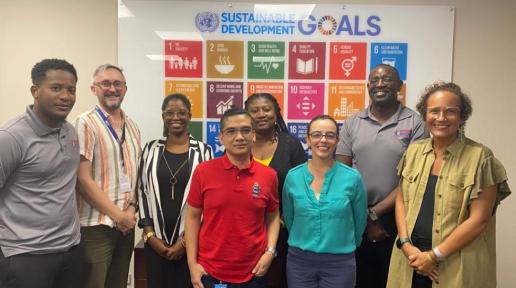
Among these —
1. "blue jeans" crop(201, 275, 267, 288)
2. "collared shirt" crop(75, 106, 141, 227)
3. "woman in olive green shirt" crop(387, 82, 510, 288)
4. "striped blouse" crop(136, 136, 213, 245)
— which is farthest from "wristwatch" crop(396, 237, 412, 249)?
"collared shirt" crop(75, 106, 141, 227)

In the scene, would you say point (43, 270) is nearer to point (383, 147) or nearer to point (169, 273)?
point (169, 273)

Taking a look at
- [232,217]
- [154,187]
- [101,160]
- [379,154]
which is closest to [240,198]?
[232,217]

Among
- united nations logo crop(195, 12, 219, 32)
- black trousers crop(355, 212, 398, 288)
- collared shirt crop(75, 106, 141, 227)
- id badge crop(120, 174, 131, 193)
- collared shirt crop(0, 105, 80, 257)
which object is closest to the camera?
collared shirt crop(0, 105, 80, 257)

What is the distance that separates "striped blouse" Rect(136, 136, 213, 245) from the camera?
216 centimetres

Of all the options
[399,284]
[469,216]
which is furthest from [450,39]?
[399,284]

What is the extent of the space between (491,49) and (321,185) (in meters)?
2.00

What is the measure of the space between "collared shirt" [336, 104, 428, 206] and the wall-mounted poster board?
68cm

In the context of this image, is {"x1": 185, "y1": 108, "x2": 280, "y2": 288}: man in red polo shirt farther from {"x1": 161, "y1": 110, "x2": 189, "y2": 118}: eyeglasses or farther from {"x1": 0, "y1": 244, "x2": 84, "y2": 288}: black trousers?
{"x1": 0, "y1": 244, "x2": 84, "y2": 288}: black trousers

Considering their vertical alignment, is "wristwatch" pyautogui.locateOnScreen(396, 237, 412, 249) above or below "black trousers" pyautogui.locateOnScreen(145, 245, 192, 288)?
above

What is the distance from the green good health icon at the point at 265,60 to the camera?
2.93 meters

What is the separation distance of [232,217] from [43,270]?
890 millimetres

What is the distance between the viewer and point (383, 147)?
2275 mm

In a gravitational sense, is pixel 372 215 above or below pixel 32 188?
below

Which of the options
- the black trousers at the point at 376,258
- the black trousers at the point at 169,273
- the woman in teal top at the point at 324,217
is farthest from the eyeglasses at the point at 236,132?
the black trousers at the point at 376,258
